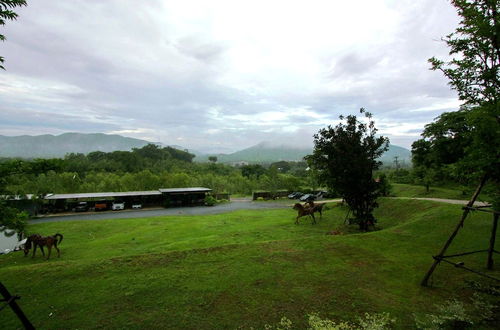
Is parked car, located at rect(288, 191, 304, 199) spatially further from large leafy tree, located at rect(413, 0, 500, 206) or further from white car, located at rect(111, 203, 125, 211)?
large leafy tree, located at rect(413, 0, 500, 206)

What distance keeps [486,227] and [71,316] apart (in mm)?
15760

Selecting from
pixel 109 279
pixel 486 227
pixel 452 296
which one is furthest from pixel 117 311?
pixel 486 227

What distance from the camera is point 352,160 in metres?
14.2

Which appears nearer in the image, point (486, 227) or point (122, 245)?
point (486, 227)

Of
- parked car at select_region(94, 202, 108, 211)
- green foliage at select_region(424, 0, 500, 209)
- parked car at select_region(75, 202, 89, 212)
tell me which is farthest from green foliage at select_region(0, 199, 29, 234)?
parked car at select_region(75, 202, 89, 212)

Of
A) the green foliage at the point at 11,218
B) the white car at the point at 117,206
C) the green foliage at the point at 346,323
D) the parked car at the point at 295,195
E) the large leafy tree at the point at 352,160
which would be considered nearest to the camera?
the green foliage at the point at 11,218

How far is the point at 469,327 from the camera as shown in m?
5.20

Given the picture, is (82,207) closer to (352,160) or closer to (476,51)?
(352,160)

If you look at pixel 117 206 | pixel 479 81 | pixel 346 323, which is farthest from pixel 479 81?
pixel 117 206

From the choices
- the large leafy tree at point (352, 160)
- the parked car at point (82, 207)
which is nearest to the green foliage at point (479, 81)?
the large leafy tree at point (352, 160)

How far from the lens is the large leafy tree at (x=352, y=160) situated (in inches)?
566

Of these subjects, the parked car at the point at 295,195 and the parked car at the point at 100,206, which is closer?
the parked car at the point at 100,206

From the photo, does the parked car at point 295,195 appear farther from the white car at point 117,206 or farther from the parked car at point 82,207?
the parked car at point 82,207

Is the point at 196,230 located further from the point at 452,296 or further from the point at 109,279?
the point at 452,296
